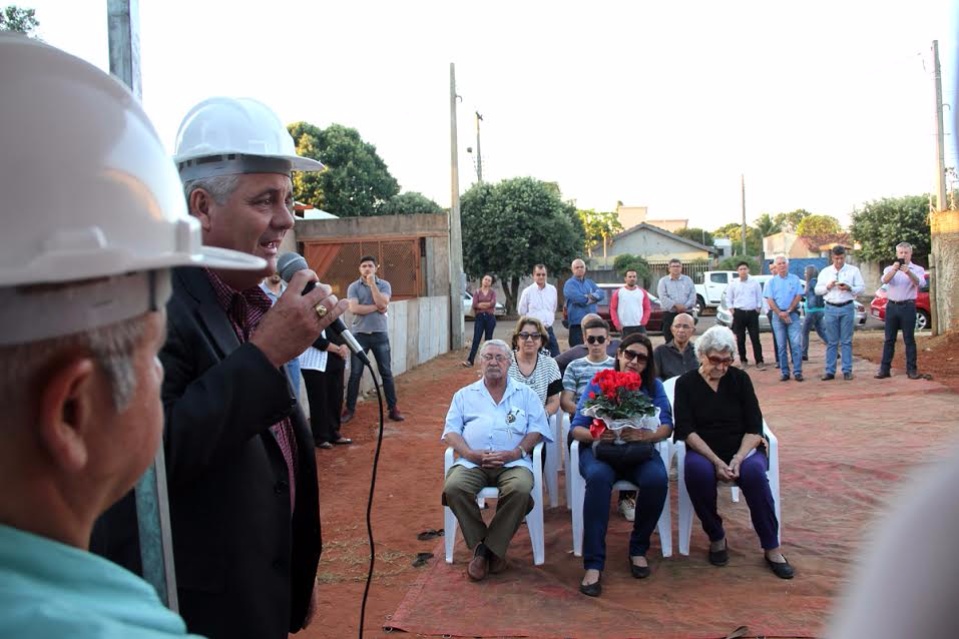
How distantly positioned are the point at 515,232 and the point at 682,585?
26.5 m

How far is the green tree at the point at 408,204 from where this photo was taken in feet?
114

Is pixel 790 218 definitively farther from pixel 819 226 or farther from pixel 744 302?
pixel 744 302

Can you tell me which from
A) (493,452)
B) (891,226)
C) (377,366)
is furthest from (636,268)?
(493,452)

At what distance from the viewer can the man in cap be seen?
164cm

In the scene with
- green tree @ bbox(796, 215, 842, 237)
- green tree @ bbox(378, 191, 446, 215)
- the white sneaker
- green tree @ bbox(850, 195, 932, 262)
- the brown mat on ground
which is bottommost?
the brown mat on ground

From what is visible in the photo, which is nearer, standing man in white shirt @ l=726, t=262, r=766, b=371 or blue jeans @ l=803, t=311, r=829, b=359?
blue jeans @ l=803, t=311, r=829, b=359

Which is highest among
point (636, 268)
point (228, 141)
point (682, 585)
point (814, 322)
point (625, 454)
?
point (636, 268)

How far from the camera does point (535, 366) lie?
6922 mm

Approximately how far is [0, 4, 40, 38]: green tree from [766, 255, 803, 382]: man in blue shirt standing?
1195cm

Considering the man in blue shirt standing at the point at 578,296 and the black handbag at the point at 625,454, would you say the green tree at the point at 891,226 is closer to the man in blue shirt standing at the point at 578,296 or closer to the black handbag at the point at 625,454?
the man in blue shirt standing at the point at 578,296

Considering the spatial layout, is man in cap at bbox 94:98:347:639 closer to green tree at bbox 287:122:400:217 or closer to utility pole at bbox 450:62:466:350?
utility pole at bbox 450:62:466:350

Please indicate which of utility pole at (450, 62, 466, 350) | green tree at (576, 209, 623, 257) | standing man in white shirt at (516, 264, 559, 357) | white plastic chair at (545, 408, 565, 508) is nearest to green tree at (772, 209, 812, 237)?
green tree at (576, 209, 623, 257)

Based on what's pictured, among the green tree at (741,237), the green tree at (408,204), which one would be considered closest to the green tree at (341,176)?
the green tree at (408,204)

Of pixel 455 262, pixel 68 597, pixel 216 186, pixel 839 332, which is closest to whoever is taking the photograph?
pixel 68 597
